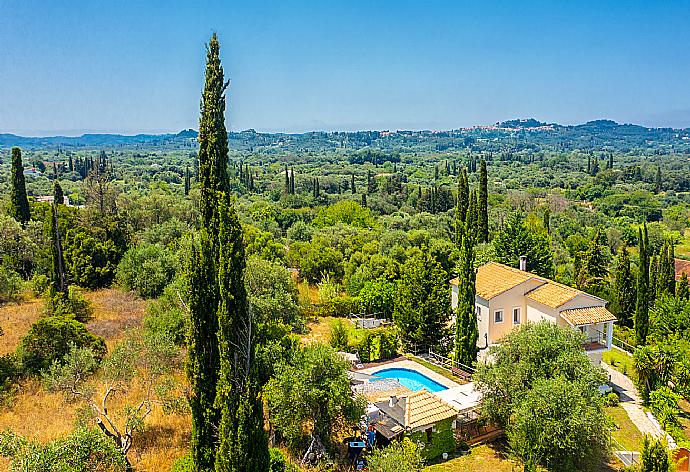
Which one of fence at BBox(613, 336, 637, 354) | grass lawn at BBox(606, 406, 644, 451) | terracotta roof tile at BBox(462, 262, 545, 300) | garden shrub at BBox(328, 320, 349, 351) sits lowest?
fence at BBox(613, 336, 637, 354)

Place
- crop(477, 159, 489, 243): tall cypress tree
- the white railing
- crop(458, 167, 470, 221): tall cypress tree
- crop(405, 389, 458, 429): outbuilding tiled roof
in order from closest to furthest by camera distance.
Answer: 1. crop(405, 389, 458, 429): outbuilding tiled roof
2. the white railing
3. crop(458, 167, 470, 221): tall cypress tree
4. crop(477, 159, 489, 243): tall cypress tree

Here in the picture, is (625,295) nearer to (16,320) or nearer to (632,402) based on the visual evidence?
(632,402)

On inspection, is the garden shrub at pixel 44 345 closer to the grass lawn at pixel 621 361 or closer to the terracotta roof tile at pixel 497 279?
the terracotta roof tile at pixel 497 279

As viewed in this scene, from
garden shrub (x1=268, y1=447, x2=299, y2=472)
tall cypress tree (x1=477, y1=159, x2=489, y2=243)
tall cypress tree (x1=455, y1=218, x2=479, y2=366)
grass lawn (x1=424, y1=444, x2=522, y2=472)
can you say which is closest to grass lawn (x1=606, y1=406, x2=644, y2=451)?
grass lawn (x1=424, y1=444, x2=522, y2=472)

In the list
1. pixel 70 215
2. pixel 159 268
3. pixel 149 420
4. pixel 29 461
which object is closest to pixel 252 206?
pixel 70 215

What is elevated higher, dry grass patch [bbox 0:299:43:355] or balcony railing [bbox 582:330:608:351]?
dry grass patch [bbox 0:299:43:355]

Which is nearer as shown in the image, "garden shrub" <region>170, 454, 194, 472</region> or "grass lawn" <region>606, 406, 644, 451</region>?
"garden shrub" <region>170, 454, 194, 472</region>

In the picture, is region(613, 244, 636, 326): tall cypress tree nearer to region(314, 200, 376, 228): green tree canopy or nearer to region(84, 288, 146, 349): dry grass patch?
region(84, 288, 146, 349): dry grass patch

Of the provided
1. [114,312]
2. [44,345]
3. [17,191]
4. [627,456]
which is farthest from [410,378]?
[17,191]
